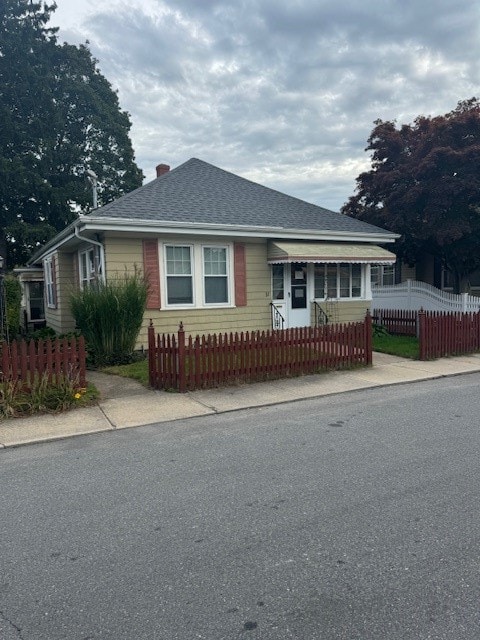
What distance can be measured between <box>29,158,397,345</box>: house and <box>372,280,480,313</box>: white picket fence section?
3.40m

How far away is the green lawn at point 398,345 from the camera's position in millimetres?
11656

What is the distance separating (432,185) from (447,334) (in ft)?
22.7

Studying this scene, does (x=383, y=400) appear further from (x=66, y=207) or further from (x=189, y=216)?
(x=66, y=207)

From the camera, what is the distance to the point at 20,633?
93.0 inches

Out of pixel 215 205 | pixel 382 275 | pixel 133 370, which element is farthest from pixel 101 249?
pixel 382 275

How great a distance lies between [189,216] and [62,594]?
9902 mm

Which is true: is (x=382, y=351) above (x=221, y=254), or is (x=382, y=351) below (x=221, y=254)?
below

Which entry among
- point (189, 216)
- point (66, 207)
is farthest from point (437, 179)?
point (66, 207)

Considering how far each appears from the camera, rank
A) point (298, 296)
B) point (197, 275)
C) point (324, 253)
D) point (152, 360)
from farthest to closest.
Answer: point (298, 296) → point (324, 253) → point (197, 275) → point (152, 360)

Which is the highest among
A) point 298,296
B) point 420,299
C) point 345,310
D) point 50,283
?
point 50,283

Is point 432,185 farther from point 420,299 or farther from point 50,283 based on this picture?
point 50,283

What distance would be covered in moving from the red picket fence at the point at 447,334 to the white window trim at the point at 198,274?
4804 millimetres

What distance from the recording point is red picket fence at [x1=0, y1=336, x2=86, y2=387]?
6906mm

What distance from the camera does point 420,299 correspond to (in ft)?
57.2
